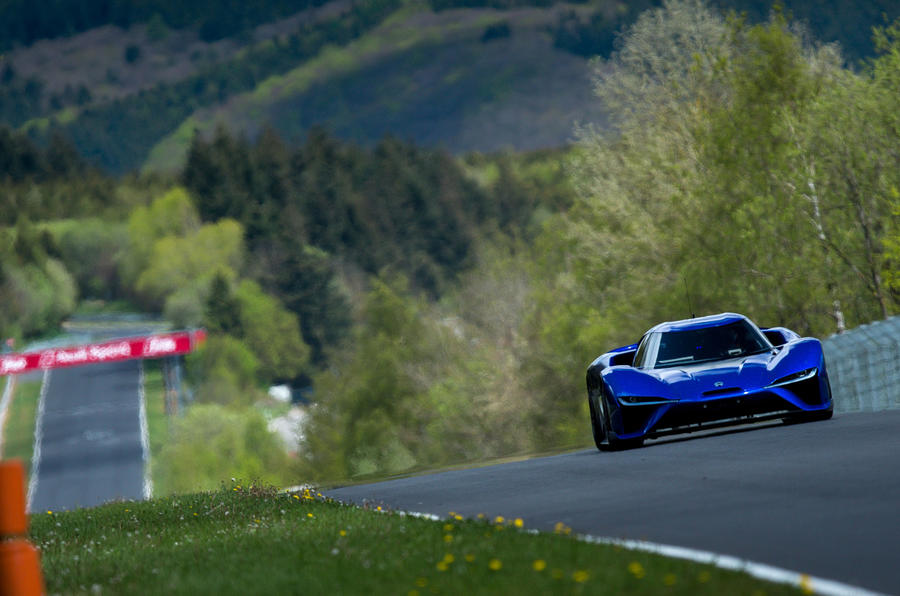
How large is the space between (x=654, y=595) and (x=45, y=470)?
107 m

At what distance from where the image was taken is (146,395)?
142000 mm

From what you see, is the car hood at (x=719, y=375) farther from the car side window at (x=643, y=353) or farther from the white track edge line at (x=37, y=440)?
the white track edge line at (x=37, y=440)

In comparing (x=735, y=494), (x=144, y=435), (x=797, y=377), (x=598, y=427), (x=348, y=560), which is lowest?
(x=144, y=435)

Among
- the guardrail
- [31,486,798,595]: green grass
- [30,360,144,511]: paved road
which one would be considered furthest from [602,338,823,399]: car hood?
[30,360,144,511]: paved road

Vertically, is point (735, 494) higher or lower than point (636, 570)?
lower

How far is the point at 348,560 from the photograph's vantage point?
916 cm

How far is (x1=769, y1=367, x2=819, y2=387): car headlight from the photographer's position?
15.6 meters

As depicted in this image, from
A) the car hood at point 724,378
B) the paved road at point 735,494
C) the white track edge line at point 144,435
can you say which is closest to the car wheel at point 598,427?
the paved road at point 735,494

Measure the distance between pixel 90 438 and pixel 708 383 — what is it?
368 ft

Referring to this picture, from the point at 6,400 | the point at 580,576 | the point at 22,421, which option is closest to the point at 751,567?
the point at 580,576

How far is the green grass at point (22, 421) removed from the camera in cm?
11662

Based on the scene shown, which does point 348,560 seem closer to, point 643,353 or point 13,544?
point 13,544

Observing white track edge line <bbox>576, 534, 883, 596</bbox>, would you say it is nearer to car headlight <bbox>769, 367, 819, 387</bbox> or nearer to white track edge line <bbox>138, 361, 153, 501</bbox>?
car headlight <bbox>769, 367, 819, 387</bbox>

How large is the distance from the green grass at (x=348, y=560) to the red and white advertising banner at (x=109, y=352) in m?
137
